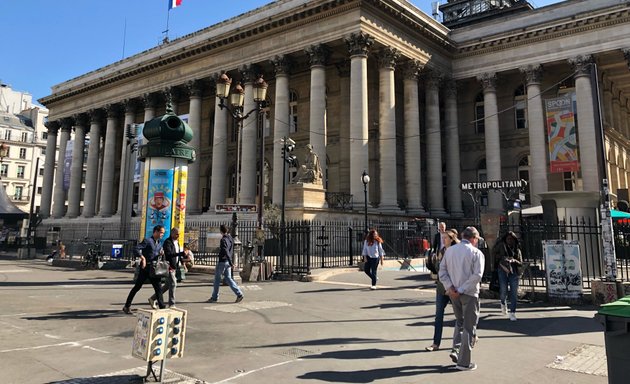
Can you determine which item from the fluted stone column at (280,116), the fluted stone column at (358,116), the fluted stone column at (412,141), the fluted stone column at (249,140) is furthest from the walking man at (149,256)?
the fluted stone column at (412,141)

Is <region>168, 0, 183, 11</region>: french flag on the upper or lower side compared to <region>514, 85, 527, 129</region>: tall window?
upper

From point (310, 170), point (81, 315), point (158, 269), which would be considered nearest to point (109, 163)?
point (310, 170)

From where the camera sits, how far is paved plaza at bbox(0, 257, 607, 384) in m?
5.40

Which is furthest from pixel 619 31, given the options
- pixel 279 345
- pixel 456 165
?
pixel 279 345

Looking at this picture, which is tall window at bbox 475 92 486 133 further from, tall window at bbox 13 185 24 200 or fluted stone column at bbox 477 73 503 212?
tall window at bbox 13 185 24 200

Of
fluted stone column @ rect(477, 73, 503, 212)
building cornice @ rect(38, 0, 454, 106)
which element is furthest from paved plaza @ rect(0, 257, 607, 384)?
fluted stone column @ rect(477, 73, 503, 212)

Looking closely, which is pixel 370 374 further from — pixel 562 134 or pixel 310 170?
pixel 562 134

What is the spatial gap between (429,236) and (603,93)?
19666 millimetres

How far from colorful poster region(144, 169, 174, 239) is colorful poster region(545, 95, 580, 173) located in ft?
80.4

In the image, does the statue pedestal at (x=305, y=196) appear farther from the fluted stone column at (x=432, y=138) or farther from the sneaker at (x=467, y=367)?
the sneaker at (x=467, y=367)

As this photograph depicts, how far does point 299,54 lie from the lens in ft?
104

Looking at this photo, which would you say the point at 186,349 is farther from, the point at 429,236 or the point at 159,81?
the point at 159,81

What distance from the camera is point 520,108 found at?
3603cm

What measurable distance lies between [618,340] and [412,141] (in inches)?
1115
